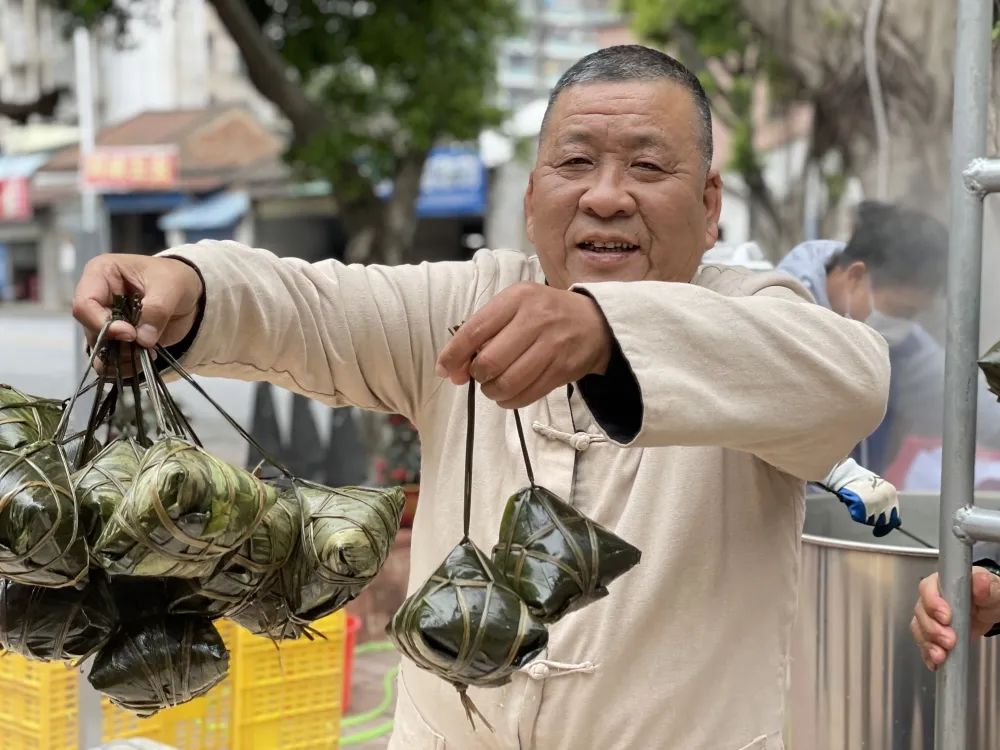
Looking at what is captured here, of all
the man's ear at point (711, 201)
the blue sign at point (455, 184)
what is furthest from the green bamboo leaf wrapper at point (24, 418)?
the blue sign at point (455, 184)

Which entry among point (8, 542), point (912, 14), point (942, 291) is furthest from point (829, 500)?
point (912, 14)

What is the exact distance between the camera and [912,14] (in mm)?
6992

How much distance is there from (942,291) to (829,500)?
179 cm

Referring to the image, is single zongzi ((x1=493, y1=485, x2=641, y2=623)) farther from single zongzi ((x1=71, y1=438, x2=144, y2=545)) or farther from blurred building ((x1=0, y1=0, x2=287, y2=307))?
blurred building ((x1=0, y1=0, x2=287, y2=307))

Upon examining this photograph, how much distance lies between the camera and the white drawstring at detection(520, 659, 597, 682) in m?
1.67

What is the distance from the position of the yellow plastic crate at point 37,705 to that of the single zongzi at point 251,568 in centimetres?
217

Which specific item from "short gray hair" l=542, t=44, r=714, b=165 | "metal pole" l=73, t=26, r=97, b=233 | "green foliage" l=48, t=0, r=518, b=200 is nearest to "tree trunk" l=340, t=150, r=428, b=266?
"green foliage" l=48, t=0, r=518, b=200

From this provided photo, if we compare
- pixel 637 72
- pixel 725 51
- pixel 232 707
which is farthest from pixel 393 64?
pixel 637 72

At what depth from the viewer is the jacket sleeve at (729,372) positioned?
1.29 m

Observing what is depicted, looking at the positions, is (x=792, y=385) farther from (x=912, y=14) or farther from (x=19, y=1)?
(x=19, y=1)

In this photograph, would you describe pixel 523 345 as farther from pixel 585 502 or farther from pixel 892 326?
pixel 892 326

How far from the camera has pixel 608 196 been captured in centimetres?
160

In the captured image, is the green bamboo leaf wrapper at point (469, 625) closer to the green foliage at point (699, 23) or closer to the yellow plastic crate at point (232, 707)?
the yellow plastic crate at point (232, 707)

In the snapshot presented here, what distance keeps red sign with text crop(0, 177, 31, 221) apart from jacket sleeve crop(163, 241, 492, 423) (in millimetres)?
28764
